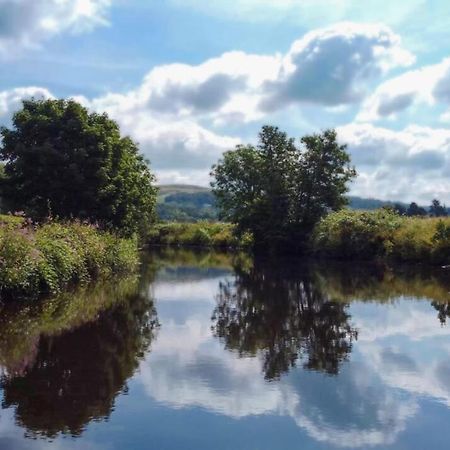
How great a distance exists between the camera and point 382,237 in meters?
42.2

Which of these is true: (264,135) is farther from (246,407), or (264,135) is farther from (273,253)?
(246,407)

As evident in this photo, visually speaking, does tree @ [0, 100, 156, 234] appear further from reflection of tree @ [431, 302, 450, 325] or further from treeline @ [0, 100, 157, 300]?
reflection of tree @ [431, 302, 450, 325]

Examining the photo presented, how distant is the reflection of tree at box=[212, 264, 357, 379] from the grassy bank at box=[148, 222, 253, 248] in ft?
139

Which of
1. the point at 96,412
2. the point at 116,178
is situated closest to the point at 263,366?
the point at 96,412

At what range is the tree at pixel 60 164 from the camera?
28.7m

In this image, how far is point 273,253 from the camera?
170 ft

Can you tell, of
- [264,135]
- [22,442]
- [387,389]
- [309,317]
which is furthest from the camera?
[264,135]

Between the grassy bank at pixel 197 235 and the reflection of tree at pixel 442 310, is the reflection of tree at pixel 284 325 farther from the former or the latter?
the grassy bank at pixel 197 235

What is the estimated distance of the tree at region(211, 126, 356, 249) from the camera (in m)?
49.8

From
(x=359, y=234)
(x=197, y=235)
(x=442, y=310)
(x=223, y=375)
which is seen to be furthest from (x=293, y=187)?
(x=223, y=375)

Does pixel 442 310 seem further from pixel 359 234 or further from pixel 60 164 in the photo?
pixel 359 234

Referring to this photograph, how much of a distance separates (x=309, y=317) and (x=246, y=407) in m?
8.06

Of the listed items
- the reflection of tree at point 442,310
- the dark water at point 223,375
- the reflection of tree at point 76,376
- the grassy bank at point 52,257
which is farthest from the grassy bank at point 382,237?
the reflection of tree at point 76,376

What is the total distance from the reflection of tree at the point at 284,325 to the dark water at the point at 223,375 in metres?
0.06
